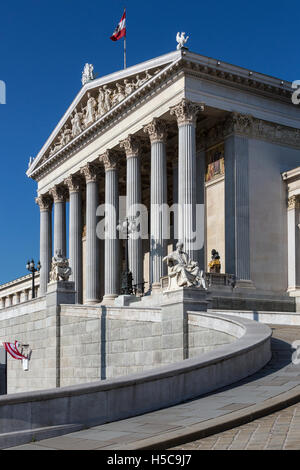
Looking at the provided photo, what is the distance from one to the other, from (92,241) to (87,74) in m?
14.8

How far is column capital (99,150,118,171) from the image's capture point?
53719 millimetres

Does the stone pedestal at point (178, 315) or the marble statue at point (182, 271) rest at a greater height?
the marble statue at point (182, 271)

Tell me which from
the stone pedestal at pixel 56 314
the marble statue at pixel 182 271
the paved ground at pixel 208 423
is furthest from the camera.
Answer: the stone pedestal at pixel 56 314

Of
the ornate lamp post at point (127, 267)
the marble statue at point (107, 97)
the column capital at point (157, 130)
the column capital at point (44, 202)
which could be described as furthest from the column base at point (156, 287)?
the column capital at point (44, 202)

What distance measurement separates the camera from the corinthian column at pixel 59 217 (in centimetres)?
6419

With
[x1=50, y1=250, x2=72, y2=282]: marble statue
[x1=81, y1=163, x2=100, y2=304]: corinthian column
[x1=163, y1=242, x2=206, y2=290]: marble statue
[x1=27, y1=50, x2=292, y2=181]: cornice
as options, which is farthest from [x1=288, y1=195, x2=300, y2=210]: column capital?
[x1=163, y1=242, x2=206, y2=290]: marble statue

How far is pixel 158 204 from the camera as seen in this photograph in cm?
4575

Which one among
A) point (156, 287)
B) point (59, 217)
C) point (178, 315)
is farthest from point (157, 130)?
point (178, 315)

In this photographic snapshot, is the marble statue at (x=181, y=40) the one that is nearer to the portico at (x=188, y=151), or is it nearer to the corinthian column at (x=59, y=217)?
the portico at (x=188, y=151)

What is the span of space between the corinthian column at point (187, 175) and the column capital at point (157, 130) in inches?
95.9

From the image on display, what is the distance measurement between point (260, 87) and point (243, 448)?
39306mm

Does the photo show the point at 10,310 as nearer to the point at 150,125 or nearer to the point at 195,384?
the point at 150,125

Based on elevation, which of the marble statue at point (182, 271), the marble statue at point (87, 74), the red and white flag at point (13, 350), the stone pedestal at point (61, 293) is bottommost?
the red and white flag at point (13, 350)

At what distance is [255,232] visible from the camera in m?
45.9
